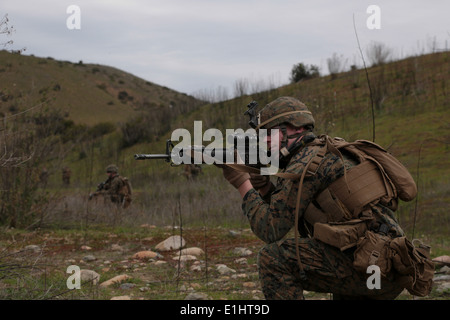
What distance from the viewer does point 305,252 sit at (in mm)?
3328

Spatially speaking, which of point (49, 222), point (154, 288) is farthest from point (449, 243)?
point (49, 222)

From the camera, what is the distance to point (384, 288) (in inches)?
128

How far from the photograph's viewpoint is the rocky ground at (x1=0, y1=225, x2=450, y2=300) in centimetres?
446

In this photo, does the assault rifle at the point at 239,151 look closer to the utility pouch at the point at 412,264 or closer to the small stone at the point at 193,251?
the utility pouch at the point at 412,264

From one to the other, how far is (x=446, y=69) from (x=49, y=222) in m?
18.0

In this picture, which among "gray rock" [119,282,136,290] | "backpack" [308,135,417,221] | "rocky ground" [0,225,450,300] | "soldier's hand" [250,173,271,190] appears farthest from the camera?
"gray rock" [119,282,136,290]

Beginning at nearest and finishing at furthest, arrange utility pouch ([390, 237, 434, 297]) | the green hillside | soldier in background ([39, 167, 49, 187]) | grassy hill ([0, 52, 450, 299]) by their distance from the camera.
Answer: utility pouch ([390, 237, 434, 297]) < grassy hill ([0, 52, 450, 299]) < the green hillside < soldier in background ([39, 167, 49, 187])

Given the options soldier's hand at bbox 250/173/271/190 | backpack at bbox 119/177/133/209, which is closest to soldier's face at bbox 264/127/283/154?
soldier's hand at bbox 250/173/271/190

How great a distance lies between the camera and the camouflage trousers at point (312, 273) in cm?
326

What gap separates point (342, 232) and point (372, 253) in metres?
0.22

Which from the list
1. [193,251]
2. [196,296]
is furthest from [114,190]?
[196,296]

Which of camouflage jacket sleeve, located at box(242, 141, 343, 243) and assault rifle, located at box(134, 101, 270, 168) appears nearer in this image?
camouflage jacket sleeve, located at box(242, 141, 343, 243)

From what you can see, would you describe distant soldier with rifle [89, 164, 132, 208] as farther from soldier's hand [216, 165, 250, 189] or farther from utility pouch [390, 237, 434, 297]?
utility pouch [390, 237, 434, 297]
